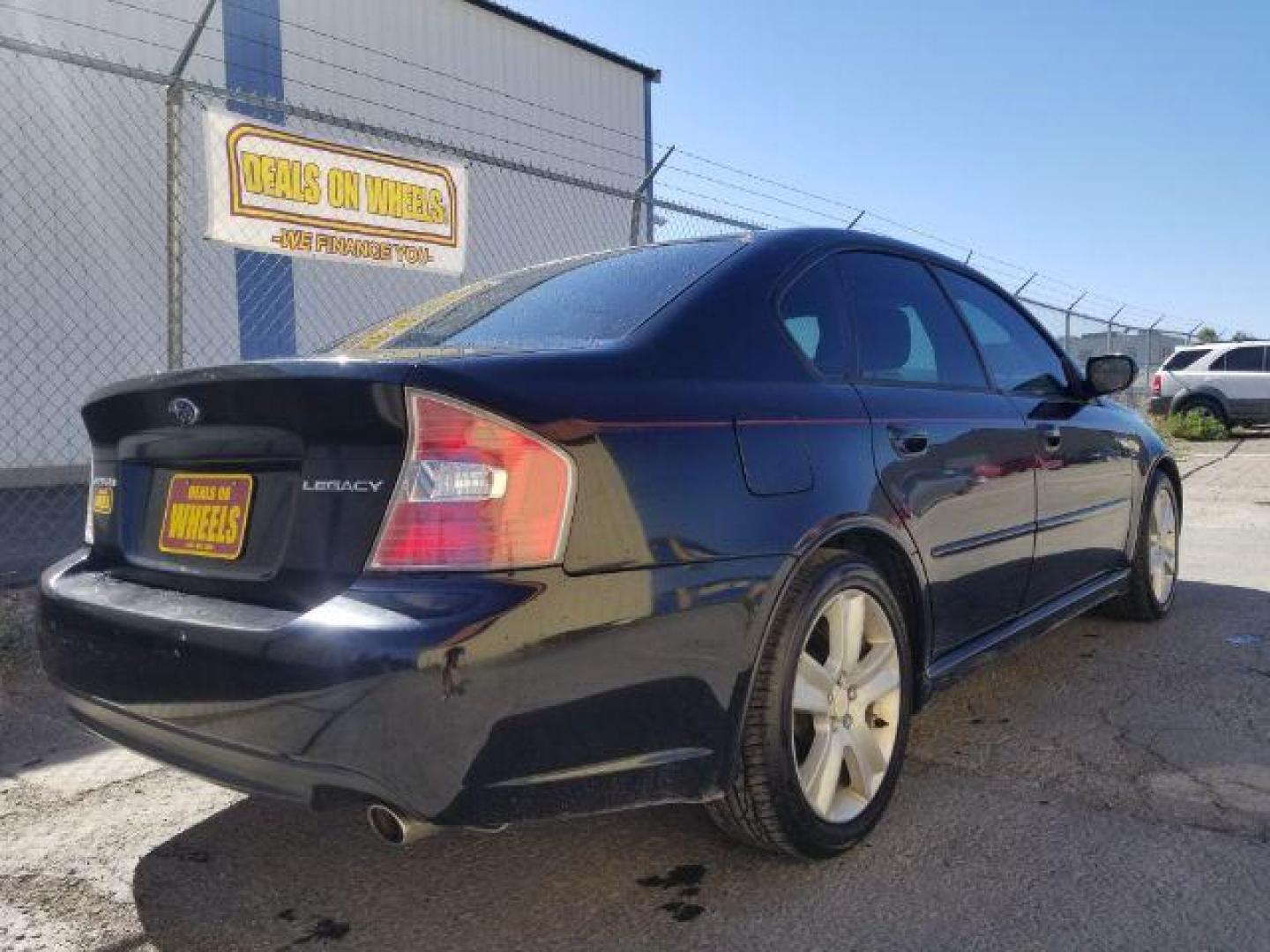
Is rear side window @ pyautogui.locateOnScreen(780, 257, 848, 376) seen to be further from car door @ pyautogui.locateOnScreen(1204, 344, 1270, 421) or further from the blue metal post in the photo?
car door @ pyautogui.locateOnScreen(1204, 344, 1270, 421)

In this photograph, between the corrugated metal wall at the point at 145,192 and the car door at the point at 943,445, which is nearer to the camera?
the car door at the point at 943,445

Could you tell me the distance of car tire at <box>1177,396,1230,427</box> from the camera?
57.9 feet

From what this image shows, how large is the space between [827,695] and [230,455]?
1464 millimetres

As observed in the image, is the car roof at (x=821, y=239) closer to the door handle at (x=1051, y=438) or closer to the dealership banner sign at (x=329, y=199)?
the door handle at (x=1051, y=438)

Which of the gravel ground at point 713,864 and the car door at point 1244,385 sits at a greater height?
the car door at point 1244,385

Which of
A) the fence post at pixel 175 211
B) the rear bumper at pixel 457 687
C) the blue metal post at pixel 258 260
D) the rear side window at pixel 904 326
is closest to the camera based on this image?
the rear bumper at pixel 457 687

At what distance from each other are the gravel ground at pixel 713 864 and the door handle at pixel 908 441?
96 centimetres

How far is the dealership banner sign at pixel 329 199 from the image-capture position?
17.7 feet

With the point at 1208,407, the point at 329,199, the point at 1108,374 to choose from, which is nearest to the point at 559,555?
the point at 1108,374

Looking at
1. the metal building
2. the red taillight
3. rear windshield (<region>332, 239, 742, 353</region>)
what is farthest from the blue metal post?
the red taillight

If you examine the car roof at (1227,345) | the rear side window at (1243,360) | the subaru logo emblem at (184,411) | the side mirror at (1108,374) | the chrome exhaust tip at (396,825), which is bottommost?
the chrome exhaust tip at (396,825)

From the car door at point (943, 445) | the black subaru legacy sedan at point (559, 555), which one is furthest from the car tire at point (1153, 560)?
the black subaru legacy sedan at point (559, 555)

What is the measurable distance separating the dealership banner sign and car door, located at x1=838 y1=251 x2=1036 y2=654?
3771 millimetres

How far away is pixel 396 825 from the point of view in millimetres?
1845
